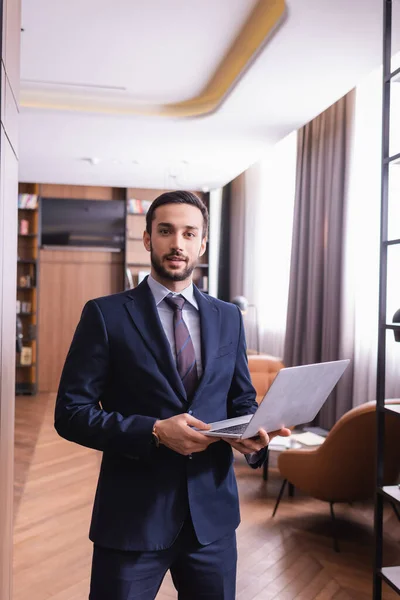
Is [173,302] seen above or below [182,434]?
above

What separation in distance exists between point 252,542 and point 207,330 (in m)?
2.19

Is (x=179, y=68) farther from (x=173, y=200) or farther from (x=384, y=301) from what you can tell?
(x=173, y=200)

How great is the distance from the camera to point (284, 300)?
20.0 ft

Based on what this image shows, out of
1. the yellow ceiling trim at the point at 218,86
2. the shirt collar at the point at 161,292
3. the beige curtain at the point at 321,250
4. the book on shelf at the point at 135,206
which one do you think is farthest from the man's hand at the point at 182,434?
the book on shelf at the point at 135,206

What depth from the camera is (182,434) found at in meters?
1.22

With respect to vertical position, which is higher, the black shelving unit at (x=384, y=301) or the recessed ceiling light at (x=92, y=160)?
the recessed ceiling light at (x=92, y=160)

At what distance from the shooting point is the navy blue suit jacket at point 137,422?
1290mm

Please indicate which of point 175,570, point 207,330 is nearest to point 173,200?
point 207,330

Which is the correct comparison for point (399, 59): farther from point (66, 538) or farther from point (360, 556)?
point (66, 538)

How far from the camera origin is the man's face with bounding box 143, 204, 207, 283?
4.55 ft

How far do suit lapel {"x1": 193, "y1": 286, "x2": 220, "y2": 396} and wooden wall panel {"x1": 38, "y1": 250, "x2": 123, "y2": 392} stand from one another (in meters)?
6.58

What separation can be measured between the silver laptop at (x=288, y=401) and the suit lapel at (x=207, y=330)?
5.4 inches

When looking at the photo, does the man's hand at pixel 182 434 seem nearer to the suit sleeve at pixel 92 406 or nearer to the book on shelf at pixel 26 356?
the suit sleeve at pixel 92 406

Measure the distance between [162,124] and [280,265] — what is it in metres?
2.04
